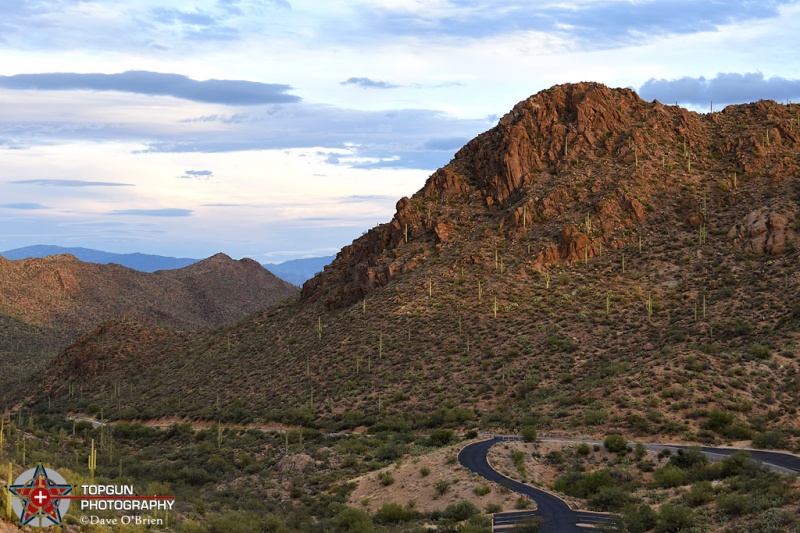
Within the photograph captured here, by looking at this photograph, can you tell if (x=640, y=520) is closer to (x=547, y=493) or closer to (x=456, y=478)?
(x=547, y=493)

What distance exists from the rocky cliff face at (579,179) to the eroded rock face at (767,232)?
0.42 feet

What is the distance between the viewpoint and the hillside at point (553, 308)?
5741 centimetres

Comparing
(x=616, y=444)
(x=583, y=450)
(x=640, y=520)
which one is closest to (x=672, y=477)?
(x=616, y=444)

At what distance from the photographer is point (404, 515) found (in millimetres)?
37844

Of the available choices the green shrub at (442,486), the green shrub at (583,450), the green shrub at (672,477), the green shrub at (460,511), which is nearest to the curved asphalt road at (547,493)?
the green shrub at (460,511)

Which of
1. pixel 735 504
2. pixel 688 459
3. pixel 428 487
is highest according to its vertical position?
pixel 735 504

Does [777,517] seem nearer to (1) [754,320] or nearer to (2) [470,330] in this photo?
(1) [754,320]

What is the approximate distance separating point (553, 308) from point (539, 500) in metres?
37.3

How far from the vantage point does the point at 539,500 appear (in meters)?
37.0

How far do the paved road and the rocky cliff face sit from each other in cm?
3523

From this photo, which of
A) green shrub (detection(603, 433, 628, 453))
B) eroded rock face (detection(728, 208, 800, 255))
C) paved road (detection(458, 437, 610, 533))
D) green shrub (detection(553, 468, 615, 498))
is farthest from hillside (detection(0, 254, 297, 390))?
green shrub (detection(553, 468, 615, 498))

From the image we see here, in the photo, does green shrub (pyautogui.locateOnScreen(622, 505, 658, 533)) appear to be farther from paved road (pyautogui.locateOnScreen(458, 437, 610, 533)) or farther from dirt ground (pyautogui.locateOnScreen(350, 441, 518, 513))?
dirt ground (pyautogui.locateOnScreen(350, 441, 518, 513))

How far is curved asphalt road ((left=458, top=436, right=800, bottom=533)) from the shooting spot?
3270 centimetres

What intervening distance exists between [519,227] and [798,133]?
105 ft
